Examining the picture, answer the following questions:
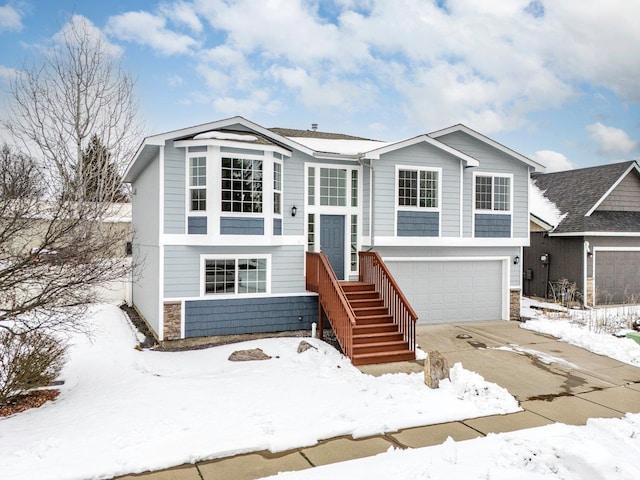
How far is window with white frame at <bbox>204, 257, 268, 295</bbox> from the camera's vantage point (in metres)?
11.2

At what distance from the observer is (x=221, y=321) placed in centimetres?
1119

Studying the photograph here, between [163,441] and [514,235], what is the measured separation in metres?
12.4

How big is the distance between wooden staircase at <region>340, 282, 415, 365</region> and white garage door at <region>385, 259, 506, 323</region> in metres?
2.19

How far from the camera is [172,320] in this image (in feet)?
35.5

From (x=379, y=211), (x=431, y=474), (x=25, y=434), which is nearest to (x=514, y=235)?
(x=379, y=211)

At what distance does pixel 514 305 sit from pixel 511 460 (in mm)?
10352

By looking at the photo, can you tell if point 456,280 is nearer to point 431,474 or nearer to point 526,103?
point 431,474

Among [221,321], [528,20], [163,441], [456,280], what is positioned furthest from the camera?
[528,20]

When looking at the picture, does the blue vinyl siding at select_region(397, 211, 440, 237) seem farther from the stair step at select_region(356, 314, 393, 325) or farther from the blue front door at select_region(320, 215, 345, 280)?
the stair step at select_region(356, 314, 393, 325)

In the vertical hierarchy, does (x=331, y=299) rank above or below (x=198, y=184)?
below

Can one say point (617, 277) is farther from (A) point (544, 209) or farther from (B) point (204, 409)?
(B) point (204, 409)

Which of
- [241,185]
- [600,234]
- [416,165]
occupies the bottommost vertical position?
[600,234]

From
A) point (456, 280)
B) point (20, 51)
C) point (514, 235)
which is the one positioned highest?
point (20, 51)

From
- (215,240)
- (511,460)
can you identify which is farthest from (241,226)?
(511,460)
